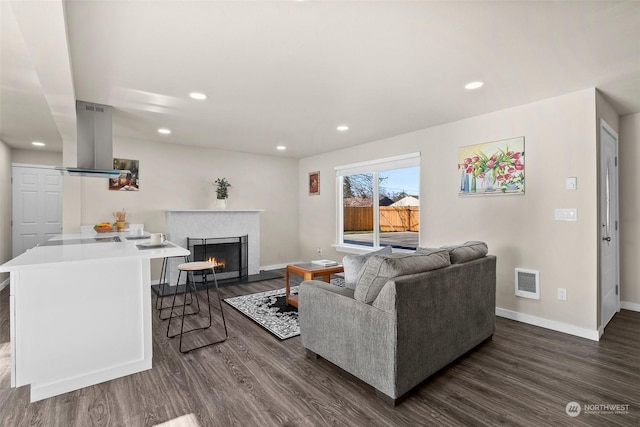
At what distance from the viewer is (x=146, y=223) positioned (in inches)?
203

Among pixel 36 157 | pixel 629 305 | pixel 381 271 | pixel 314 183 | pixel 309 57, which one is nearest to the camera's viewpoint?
pixel 381 271

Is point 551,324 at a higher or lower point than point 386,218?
lower

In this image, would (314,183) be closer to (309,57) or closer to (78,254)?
(309,57)

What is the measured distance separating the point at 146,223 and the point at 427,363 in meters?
4.72

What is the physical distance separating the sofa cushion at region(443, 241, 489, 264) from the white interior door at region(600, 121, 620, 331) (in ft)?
4.29

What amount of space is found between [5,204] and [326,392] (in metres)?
6.23

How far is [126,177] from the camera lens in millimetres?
4992

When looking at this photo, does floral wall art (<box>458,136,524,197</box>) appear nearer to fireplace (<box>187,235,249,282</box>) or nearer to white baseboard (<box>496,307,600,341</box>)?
white baseboard (<box>496,307,600,341</box>)

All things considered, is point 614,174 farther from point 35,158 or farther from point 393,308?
point 35,158

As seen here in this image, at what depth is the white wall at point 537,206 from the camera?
10.0 ft

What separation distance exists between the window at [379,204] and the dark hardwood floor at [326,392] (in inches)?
91.0

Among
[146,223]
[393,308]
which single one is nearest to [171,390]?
[393,308]

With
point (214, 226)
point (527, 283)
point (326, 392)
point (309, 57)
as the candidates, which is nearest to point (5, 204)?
point (214, 226)

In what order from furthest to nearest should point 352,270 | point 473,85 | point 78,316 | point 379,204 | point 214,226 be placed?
point 214,226, point 379,204, point 473,85, point 352,270, point 78,316
